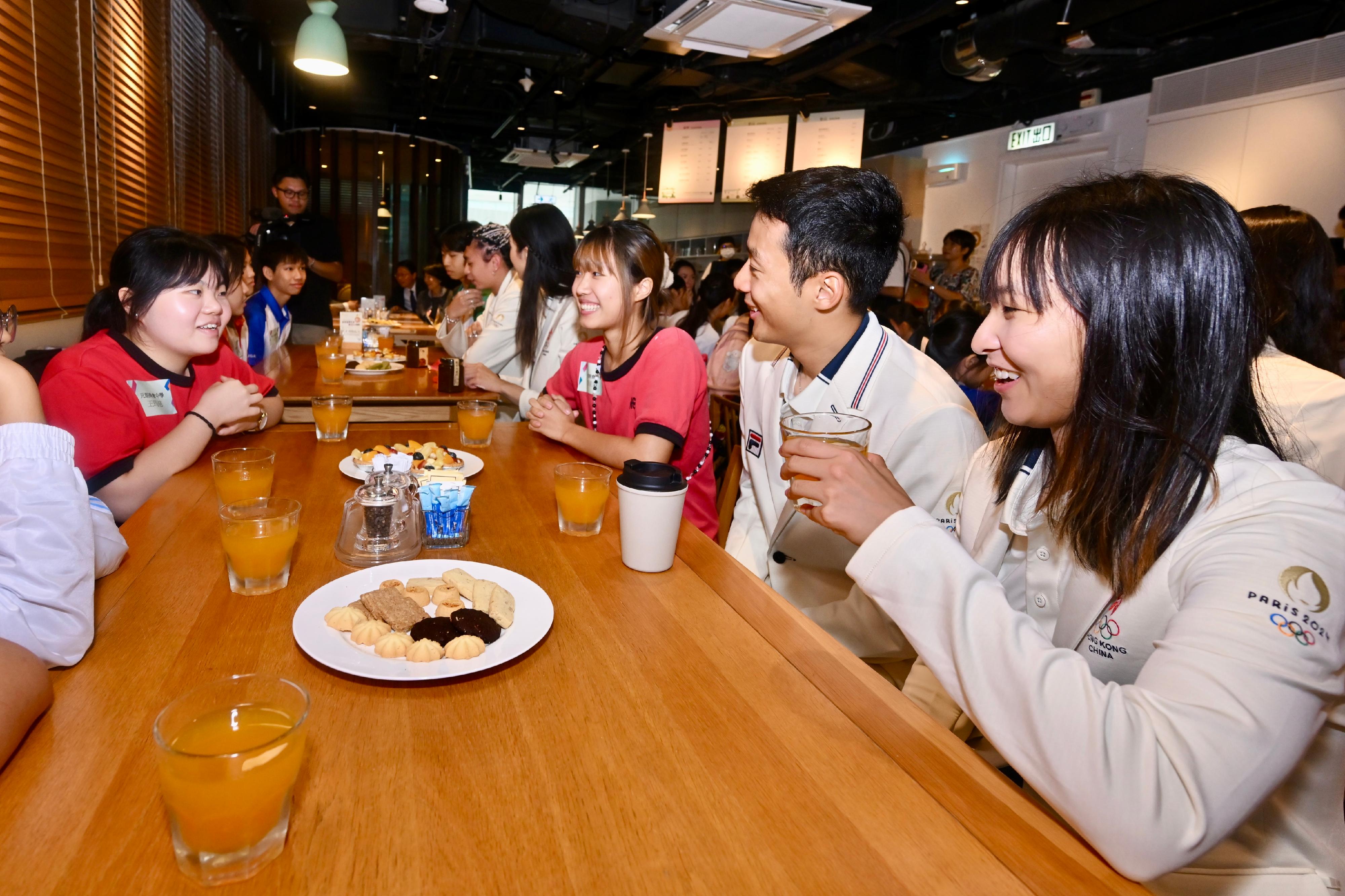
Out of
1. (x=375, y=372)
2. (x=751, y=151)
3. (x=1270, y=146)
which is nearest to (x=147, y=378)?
(x=375, y=372)

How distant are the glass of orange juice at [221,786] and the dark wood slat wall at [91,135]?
3074 millimetres

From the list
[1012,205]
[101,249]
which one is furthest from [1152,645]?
[1012,205]

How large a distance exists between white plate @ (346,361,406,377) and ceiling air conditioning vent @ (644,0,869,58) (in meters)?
2.80

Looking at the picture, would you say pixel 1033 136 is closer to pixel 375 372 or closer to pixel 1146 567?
pixel 375 372

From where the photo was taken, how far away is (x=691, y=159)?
31.6 feet

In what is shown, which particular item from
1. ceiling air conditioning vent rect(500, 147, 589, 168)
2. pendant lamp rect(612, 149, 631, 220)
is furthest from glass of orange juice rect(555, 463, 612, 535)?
pendant lamp rect(612, 149, 631, 220)

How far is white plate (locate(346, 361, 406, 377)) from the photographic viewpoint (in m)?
3.85

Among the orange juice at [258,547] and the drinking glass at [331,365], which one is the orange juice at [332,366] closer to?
the drinking glass at [331,365]

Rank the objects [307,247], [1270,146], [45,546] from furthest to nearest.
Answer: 1. [307,247]
2. [1270,146]
3. [45,546]

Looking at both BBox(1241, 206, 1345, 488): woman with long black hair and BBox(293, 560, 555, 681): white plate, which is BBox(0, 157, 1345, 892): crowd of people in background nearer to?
BBox(1241, 206, 1345, 488): woman with long black hair

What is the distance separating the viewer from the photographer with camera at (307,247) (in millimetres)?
6246

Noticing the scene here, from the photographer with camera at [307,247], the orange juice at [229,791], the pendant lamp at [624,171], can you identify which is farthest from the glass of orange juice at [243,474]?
the pendant lamp at [624,171]

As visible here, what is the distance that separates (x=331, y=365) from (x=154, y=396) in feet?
4.78

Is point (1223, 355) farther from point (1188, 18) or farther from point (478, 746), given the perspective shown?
point (1188, 18)
